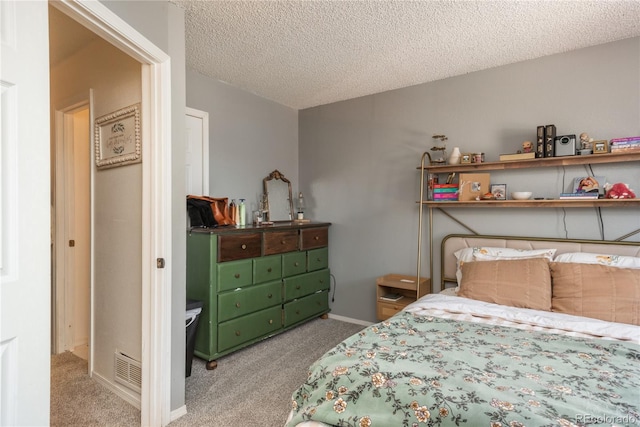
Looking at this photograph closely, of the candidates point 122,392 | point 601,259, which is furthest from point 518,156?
point 122,392

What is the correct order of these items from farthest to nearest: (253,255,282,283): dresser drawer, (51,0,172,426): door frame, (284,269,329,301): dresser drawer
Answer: (284,269,329,301): dresser drawer, (253,255,282,283): dresser drawer, (51,0,172,426): door frame

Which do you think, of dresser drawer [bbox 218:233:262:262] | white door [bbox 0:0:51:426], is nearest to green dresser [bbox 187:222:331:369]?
dresser drawer [bbox 218:233:262:262]

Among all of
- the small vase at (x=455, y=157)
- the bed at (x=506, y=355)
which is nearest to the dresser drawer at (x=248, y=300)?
the bed at (x=506, y=355)

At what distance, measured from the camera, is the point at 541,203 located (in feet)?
8.68

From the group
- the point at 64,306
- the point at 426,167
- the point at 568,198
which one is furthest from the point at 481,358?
the point at 64,306

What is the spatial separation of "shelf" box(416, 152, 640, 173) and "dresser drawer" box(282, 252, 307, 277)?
1489 mm

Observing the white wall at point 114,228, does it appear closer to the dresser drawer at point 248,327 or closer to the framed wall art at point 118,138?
the framed wall art at point 118,138

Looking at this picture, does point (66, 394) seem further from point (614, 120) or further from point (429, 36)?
point (614, 120)

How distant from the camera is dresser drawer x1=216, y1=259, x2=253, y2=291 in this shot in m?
2.71

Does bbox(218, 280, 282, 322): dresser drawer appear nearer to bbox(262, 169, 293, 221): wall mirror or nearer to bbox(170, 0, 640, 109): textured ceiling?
bbox(262, 169, 293, 221): wall mirror

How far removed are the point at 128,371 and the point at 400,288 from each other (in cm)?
232

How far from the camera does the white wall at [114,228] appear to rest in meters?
2.11

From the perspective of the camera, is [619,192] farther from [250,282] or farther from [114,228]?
[114,228]

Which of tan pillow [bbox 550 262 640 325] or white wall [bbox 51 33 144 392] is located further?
white wall [bbox 51 33 144 392]
